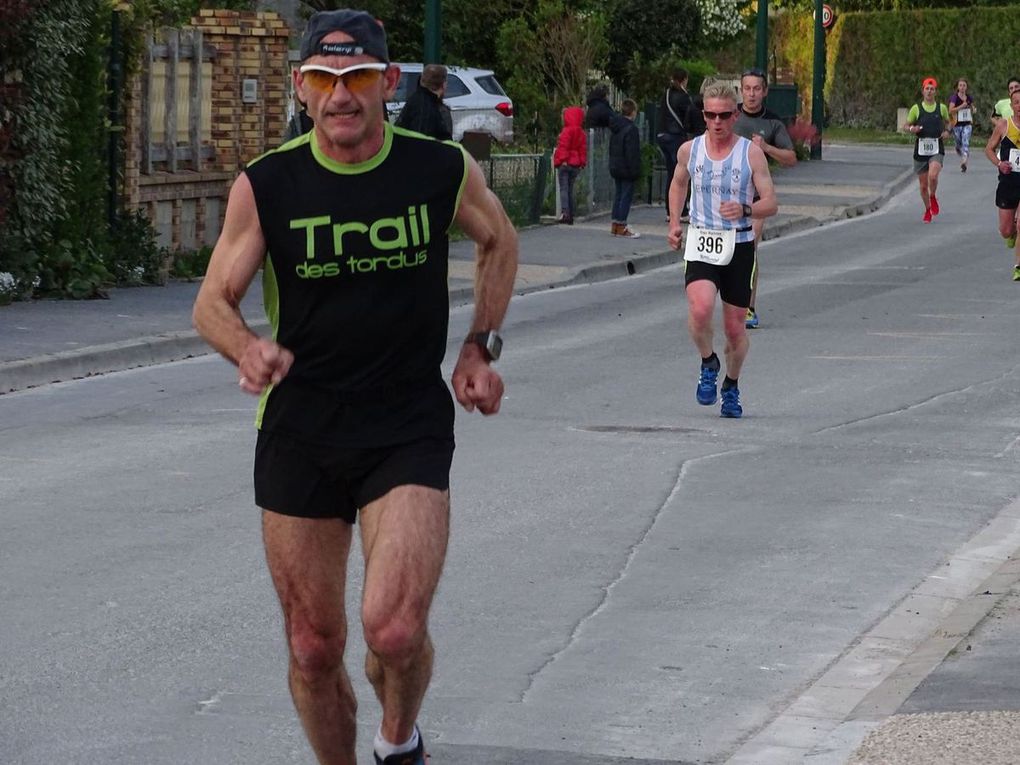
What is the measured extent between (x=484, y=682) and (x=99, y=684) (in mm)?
1167

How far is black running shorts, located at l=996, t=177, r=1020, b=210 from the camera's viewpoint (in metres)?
22.4

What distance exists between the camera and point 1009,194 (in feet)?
73.6

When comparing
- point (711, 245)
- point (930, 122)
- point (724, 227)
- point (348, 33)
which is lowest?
point (711, 245)

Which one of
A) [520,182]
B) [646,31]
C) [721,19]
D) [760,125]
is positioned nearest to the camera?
[760,125]

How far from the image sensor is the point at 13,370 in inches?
545

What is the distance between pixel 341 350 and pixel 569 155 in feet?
73.9

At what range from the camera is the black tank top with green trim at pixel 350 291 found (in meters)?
5.09

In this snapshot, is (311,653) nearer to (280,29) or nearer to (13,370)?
(13,370)

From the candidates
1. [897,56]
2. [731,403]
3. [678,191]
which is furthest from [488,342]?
[897,56]

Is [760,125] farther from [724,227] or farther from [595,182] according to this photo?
[595,182]

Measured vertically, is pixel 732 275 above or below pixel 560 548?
above

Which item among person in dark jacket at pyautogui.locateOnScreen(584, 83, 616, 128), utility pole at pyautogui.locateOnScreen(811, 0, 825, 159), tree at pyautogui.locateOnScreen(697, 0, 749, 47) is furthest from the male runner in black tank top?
tree at pyautogui.locateOnScreen(697, 0, 749, 47)

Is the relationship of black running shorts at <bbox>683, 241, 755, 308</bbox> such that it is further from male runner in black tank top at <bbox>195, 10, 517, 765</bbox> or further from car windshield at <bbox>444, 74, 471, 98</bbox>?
car windshield at <bbox>444, 74, 471, 98</bbox>

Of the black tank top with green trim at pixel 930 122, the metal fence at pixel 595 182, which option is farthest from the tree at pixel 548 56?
the black tank top with green trim at pixel 930 122
